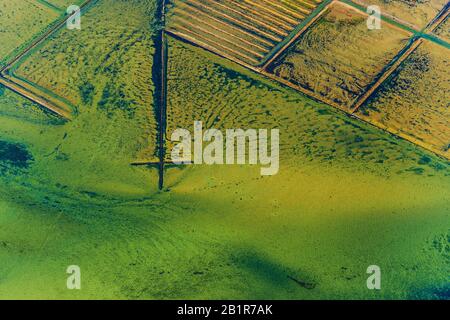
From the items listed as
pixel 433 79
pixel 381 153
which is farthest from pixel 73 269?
pixel 433 79

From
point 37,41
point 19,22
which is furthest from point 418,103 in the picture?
point 19,22

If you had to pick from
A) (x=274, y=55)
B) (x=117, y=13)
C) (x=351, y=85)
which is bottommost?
(x=351, y=85)

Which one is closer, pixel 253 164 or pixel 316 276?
pixel 316 276

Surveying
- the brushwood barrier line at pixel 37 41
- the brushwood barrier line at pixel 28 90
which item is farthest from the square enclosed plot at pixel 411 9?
the brushwood barrier line at pixel 28 90

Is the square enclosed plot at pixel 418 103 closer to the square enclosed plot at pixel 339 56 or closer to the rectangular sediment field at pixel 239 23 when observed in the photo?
the square enclosed plot at pixel 339 56

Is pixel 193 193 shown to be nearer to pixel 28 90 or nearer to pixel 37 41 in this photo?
pixel 28 90

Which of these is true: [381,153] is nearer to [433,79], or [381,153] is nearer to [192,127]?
[433,79]
